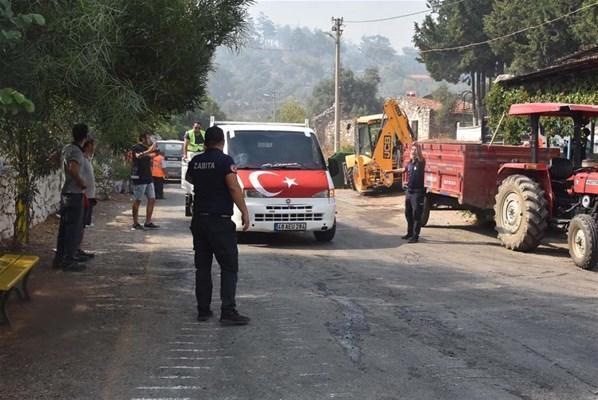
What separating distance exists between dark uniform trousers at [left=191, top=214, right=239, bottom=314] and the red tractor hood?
4.53 m

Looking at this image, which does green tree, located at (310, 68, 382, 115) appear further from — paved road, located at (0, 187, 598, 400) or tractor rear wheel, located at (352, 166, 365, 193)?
paved road, located at (0, 187, 598, 400)

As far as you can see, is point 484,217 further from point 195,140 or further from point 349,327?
point 349,327

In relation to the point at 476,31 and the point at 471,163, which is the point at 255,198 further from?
the point at 476,31

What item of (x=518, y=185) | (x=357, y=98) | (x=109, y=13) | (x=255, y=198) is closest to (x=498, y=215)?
(x=518, y=185)

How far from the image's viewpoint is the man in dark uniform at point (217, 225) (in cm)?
636

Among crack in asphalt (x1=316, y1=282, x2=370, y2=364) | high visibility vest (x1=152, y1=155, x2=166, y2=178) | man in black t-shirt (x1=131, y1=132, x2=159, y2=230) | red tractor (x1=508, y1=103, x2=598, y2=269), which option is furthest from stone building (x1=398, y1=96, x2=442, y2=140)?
crack in asphalt (x1=316, y1=282, x2=370, y2=364)

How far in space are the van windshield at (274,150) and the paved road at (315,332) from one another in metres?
1.88

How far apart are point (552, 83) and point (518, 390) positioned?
13.9 meters

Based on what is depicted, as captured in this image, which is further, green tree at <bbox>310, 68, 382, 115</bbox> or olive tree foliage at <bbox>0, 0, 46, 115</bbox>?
green tree at <bbox>310, 68, 382, 115</bbox>

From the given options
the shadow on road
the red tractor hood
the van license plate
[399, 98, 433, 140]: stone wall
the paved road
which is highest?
[399, 98, 433, 140]: stone wall

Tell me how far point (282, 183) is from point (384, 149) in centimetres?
1212

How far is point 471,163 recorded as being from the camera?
12422mm

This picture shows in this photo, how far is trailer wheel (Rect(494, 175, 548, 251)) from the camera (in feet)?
35.4

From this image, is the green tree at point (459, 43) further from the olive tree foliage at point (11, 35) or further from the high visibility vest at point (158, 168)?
the olive tree foliage at point (11, 35)
